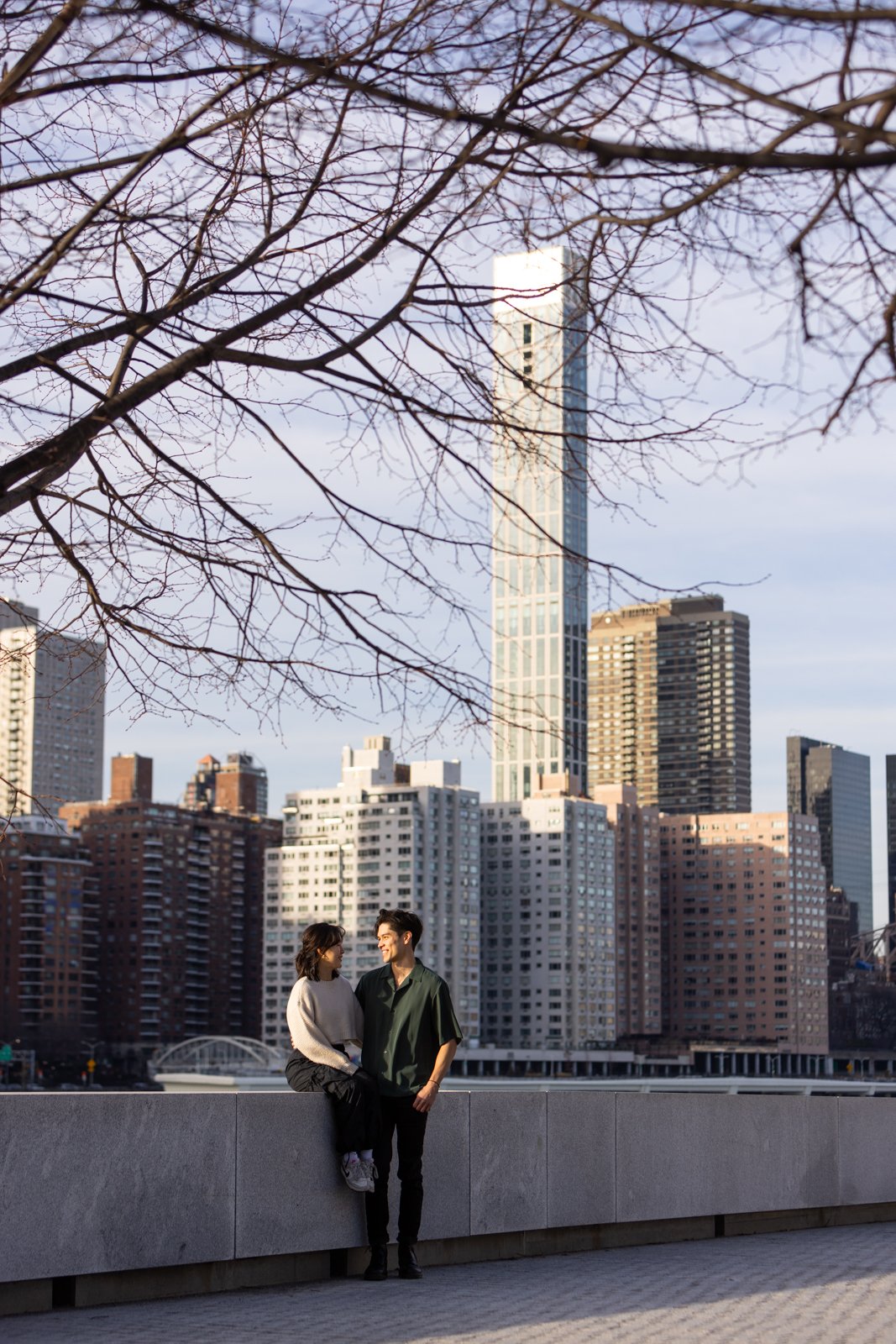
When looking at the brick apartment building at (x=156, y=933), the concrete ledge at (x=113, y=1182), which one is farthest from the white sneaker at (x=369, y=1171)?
the brick apartment building at (x=156, y=933)

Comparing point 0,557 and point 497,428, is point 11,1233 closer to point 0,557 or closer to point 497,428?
point 0,557

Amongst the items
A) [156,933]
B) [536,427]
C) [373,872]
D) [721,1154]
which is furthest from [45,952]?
[536,427]

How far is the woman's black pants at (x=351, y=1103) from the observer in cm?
907

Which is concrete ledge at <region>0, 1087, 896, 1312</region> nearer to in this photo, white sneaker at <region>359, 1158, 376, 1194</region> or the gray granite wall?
the gray granite wall

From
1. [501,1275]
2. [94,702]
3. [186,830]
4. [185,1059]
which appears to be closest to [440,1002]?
[501,1275]

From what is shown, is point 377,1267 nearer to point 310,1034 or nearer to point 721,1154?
point 310,1034

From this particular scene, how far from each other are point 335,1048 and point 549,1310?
174 centimetres

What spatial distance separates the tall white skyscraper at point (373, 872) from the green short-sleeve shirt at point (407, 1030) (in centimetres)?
17790

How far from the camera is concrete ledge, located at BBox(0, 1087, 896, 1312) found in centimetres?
802

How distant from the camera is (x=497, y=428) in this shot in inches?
328

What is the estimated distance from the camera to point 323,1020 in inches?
360

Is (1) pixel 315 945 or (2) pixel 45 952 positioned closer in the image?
(1) pixel 315 945

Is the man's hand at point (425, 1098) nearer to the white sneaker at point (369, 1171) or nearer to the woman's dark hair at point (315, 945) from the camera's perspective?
the white sneaker at point (369, 1171)

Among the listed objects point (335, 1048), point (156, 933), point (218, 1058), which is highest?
point (156, 933)
